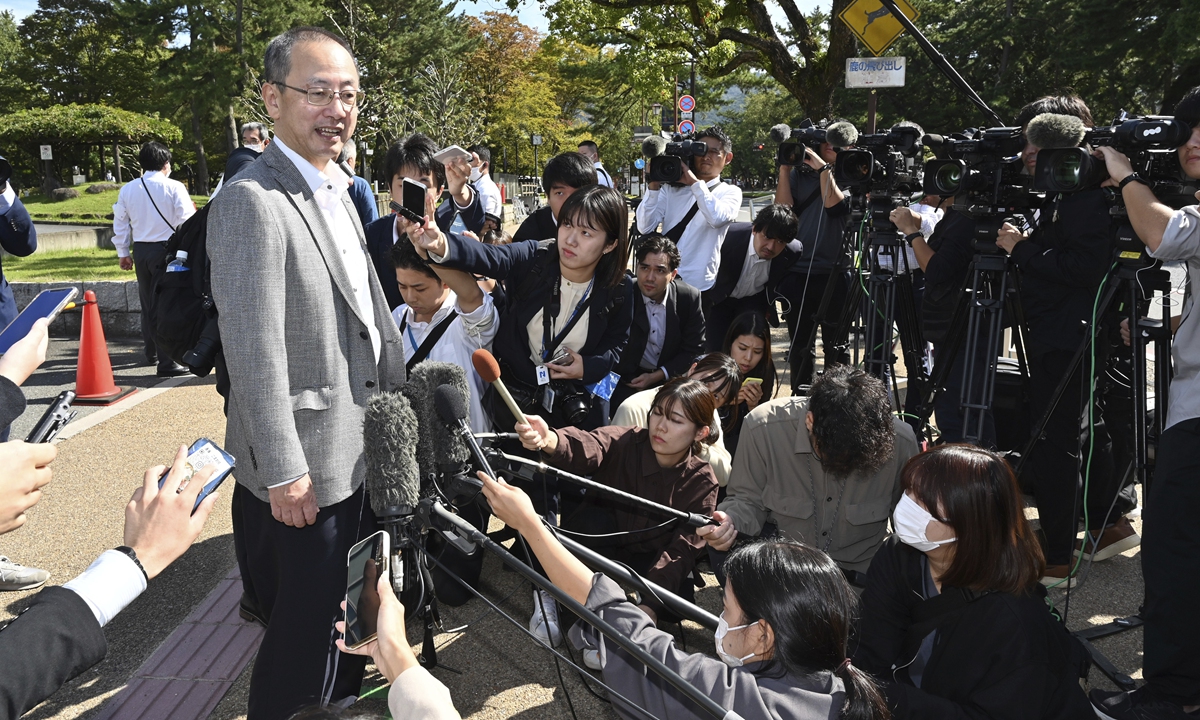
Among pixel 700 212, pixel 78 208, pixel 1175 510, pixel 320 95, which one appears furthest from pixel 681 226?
pixel 78 208

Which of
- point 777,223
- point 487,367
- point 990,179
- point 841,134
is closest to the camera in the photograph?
point 487,367

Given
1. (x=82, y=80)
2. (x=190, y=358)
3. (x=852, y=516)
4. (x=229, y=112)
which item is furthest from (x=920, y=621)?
(x=82, y=80)

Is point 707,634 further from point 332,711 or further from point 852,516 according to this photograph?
point 332,711

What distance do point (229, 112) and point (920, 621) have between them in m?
32.6

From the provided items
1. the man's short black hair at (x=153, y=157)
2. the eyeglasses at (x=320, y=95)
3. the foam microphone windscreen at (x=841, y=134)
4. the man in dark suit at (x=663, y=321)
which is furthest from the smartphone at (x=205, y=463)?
the man's short black hair at (x=153, y=157)

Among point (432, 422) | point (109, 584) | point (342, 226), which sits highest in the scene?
point (342, 226)

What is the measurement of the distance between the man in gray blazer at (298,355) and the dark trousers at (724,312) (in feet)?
11.5

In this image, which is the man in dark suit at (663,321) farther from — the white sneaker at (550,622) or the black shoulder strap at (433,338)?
the white sneaker at (550,622)

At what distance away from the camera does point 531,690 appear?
120 inches

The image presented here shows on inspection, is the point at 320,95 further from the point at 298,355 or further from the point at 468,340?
the point at 468,340

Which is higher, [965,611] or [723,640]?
[723,640]

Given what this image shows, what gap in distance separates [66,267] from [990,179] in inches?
519

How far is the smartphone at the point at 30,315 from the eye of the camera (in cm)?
171

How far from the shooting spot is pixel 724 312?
559 centimetres
